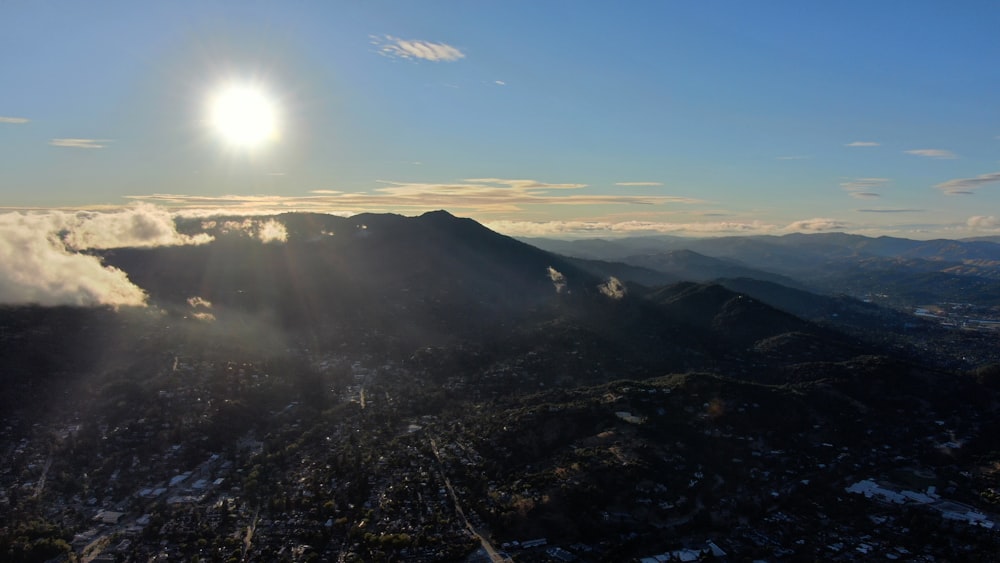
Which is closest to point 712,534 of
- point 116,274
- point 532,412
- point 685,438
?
point 685,438

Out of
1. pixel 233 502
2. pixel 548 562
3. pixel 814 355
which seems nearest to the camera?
pixel 548 562

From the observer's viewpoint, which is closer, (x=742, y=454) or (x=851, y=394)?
(x=742, y=454)

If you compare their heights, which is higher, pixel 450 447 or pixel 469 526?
pixel 450 447

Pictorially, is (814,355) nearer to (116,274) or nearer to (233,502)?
(233,502)

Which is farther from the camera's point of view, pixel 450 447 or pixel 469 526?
pixel 450 447

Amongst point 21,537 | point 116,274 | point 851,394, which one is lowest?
point 21,537

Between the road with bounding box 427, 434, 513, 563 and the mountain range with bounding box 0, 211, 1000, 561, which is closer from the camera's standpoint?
the road with bounding box 427, 434, 513, 563

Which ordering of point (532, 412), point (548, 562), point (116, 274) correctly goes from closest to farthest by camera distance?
1. point (548, 562)
2. point (532, 412)
3. point (116, 274)

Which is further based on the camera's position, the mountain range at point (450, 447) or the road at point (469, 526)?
the mountain range at point (450, 447)

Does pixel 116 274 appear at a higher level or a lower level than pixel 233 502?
higher

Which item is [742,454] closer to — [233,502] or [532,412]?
[532,412]
